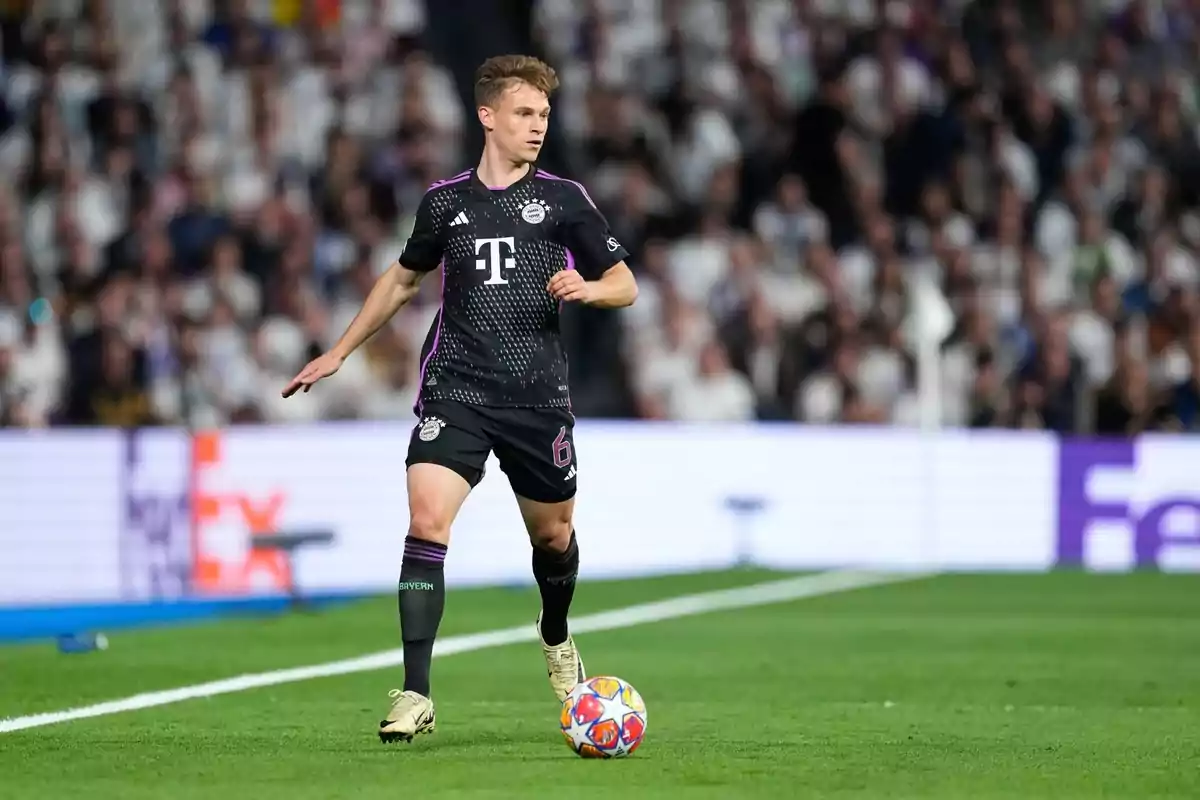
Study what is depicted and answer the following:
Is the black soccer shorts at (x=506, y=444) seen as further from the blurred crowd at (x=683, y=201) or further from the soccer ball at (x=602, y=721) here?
the blurred crowd at (x=683, y=201)

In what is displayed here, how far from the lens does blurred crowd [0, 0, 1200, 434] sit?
59.3ft

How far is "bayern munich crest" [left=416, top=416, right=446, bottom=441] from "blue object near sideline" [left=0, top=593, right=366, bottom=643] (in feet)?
22.8

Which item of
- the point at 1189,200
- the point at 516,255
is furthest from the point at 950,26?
the point at 516,255

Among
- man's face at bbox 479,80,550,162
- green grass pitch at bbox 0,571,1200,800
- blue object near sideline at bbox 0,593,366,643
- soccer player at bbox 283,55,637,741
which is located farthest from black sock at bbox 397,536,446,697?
blue object near sideline at bbox 0,593,366,643

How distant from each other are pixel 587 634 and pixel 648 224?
24.0ft

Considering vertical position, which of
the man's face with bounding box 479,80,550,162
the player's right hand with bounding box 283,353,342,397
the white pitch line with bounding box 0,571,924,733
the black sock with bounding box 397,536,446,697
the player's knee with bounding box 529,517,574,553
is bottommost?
the white pitch line with bounding box 0,571,924,733

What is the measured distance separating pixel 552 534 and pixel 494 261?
99 cm

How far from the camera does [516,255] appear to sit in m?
7.82

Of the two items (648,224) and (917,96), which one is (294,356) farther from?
(917,96)

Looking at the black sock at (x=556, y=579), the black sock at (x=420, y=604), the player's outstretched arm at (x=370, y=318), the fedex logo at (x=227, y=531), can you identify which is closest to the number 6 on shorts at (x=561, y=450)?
the black sock at (x=556, y=579)

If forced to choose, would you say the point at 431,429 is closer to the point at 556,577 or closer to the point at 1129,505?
the point at 556,577

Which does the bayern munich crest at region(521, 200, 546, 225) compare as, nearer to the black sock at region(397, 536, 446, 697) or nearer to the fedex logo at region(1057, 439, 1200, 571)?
the black sock at region(397, 536, 446, 697)

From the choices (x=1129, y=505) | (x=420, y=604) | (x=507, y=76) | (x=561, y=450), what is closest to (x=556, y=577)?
(x=561, y=450)

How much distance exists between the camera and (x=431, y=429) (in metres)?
7.70
